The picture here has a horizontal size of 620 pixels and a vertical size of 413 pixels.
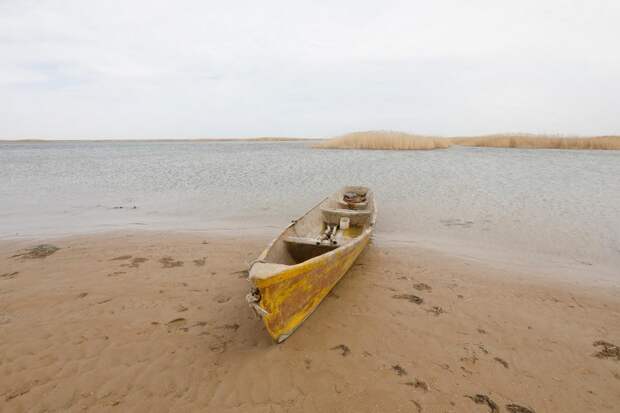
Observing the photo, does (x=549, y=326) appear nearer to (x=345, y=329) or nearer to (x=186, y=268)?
(x=345, y=329)

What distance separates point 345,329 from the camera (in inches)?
160

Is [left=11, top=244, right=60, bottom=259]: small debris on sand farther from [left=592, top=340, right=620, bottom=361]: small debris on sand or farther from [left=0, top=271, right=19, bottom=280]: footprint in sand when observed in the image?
[left=592, top=340, right=620, bottom=361]: small debris on sand

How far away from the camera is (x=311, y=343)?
3752mm

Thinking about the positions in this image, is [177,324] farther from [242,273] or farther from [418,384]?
[418,384]

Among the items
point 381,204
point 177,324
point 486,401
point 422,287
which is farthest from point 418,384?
point 381,204

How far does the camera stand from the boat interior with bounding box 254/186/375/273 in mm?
5160

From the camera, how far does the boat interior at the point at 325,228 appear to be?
5.16 meters

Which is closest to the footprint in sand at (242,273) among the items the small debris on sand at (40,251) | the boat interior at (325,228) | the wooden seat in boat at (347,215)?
the boat interior at (325,228)

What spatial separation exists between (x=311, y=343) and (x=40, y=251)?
6160mm

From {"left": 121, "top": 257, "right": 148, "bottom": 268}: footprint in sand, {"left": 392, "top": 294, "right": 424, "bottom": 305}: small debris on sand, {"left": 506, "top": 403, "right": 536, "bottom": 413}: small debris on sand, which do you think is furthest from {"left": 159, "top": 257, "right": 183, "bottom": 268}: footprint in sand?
{"left": 506, "top": 403, "right": 536, "bottom": 413}: small debris on sand

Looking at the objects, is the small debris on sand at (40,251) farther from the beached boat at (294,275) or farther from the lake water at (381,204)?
the beached boat at (294,275)

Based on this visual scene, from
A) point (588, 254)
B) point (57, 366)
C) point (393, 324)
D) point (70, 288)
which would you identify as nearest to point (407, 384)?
point (393, 324)

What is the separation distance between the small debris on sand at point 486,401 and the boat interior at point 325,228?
2.37 m

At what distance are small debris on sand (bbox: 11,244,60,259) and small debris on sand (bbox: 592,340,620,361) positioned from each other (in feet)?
29.7
